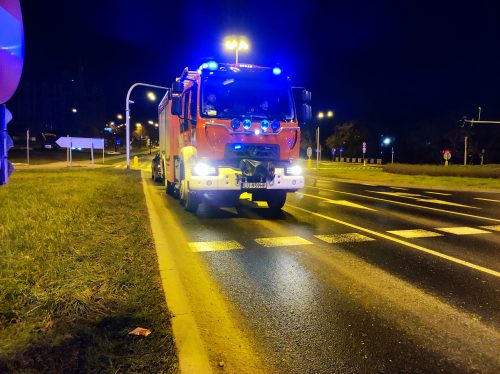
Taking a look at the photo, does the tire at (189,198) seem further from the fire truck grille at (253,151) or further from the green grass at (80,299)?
the green grass at (80,299)

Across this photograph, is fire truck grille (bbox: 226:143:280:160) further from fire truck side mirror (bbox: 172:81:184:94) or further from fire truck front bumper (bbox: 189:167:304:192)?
fire truck side mirror (bbox: 172:81:184:94)

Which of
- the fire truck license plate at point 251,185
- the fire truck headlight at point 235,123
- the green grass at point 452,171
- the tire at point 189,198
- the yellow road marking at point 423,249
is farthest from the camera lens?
the green grass at point 452,171

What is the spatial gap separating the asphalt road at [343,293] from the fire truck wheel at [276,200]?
6.09 ft

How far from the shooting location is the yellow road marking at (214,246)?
7523mm

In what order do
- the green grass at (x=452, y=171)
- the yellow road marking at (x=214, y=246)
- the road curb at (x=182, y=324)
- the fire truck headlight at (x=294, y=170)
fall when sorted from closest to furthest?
the road curb at (x=182, y=324) < the yellow road marking at (x=214, y=246) < the fire truck headlight at (x=294, y=170) < the green grass at (x=452, y=171)

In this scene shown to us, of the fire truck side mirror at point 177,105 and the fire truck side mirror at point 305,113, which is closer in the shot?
the fire truck side mirror at point 305,113

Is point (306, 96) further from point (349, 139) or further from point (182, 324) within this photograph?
point (349, 139)

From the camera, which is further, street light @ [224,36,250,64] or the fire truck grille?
→ street light @ [224,36,250,64]

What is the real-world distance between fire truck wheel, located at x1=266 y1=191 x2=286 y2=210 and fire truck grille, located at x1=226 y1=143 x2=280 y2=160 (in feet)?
6.41

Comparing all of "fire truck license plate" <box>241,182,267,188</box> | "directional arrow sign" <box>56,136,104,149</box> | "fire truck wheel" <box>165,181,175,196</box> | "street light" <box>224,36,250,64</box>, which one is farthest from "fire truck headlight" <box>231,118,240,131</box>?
"directional arrow sign" <box>56,136,104,149</box>

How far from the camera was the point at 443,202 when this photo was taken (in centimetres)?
1543

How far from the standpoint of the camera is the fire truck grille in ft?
33.4

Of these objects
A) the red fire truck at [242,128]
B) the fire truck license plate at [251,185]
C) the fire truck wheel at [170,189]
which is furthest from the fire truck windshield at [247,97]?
the fire truck wheel at [170,189]

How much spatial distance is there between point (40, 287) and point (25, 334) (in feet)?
4.00
